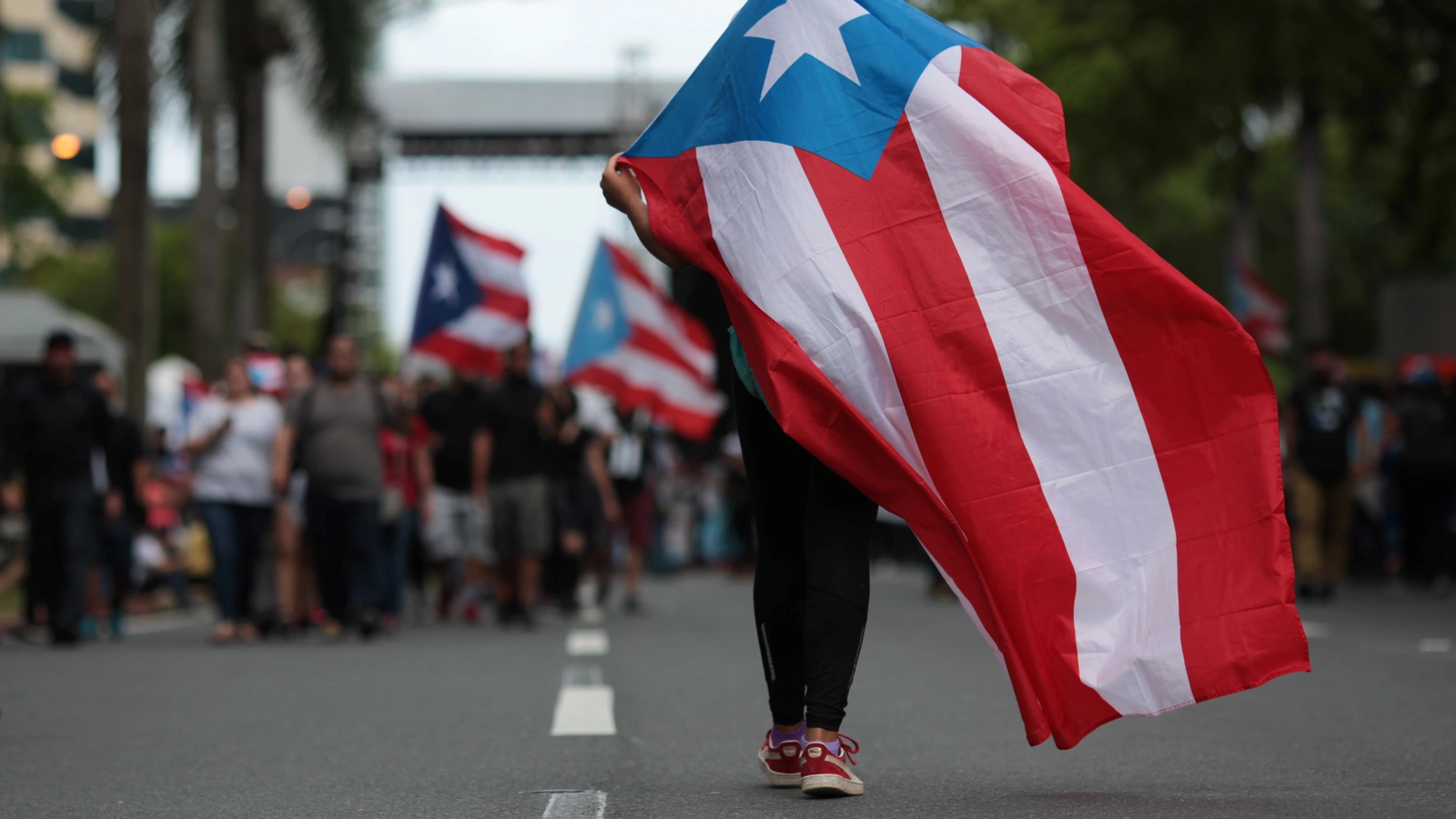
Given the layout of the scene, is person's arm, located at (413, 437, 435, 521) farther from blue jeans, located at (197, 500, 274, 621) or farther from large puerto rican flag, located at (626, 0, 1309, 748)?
large puerto rican flag, located at (626, 0, 1309, 748)

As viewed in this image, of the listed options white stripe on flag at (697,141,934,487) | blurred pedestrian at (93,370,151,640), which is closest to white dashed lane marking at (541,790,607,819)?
white stripe on flag at (697,141,934,487)

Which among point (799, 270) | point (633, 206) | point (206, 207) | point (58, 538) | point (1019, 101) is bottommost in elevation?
point (58, 538)

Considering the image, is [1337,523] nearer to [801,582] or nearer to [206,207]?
[801,582]

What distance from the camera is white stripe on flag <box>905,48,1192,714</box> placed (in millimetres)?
5371

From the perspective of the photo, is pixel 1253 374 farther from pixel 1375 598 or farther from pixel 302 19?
pixel 302 19

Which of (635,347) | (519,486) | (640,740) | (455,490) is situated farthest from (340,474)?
(640,740)

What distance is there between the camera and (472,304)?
16.3 meters

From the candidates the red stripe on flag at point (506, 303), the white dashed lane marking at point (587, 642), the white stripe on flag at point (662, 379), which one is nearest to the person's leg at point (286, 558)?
the white dashed lane marking at point (587, 642)

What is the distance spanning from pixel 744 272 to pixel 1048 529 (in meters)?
1.08

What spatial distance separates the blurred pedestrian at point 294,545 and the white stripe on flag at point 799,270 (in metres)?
7.77

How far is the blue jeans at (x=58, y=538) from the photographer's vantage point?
13203 millimetres

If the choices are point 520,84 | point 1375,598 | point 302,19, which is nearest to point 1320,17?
point 1375,598

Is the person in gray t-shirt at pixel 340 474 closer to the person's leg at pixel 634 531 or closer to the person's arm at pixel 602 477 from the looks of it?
the person's arm at pixel 602 477

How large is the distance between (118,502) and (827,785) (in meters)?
9.42
